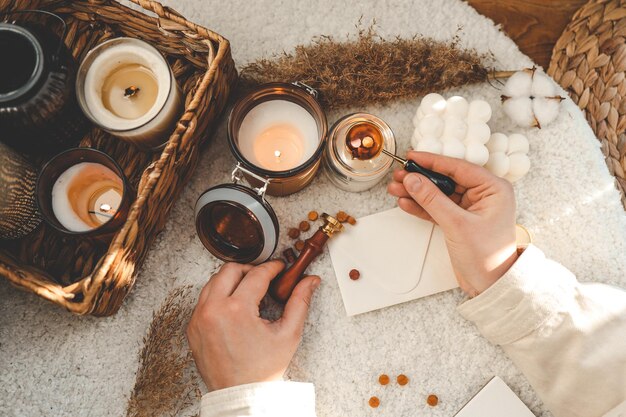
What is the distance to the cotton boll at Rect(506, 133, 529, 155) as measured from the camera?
864 millimetres

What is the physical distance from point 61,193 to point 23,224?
0.07 meters

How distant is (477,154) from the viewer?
0.81 m

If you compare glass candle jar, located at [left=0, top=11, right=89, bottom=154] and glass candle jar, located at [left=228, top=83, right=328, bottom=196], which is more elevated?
glass candle jar, located at [left=0, top=11, right=89, bottom=154]

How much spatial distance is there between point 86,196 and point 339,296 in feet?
1.43

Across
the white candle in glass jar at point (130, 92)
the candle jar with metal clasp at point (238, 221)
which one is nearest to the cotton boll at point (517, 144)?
the candle jar with metal clasp at point (238, 221)

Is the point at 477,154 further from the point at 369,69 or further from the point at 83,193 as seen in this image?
the point at 83,193

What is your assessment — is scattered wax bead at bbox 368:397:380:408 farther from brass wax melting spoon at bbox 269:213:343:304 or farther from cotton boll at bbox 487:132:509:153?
cotton boll at bbox 487:132:509:153

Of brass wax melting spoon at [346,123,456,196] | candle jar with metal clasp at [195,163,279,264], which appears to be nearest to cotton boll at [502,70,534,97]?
brass wax melting spoon at [346,123,456,196]

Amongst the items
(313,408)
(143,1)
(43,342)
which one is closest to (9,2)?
(143,1)

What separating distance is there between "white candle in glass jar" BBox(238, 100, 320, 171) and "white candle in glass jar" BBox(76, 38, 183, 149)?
0.12 meters

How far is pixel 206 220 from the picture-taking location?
2.64 feet

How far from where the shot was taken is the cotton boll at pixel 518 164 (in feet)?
2.81

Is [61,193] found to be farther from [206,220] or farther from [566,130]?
[566,130]

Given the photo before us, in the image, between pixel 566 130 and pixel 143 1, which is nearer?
pixel 143 1
